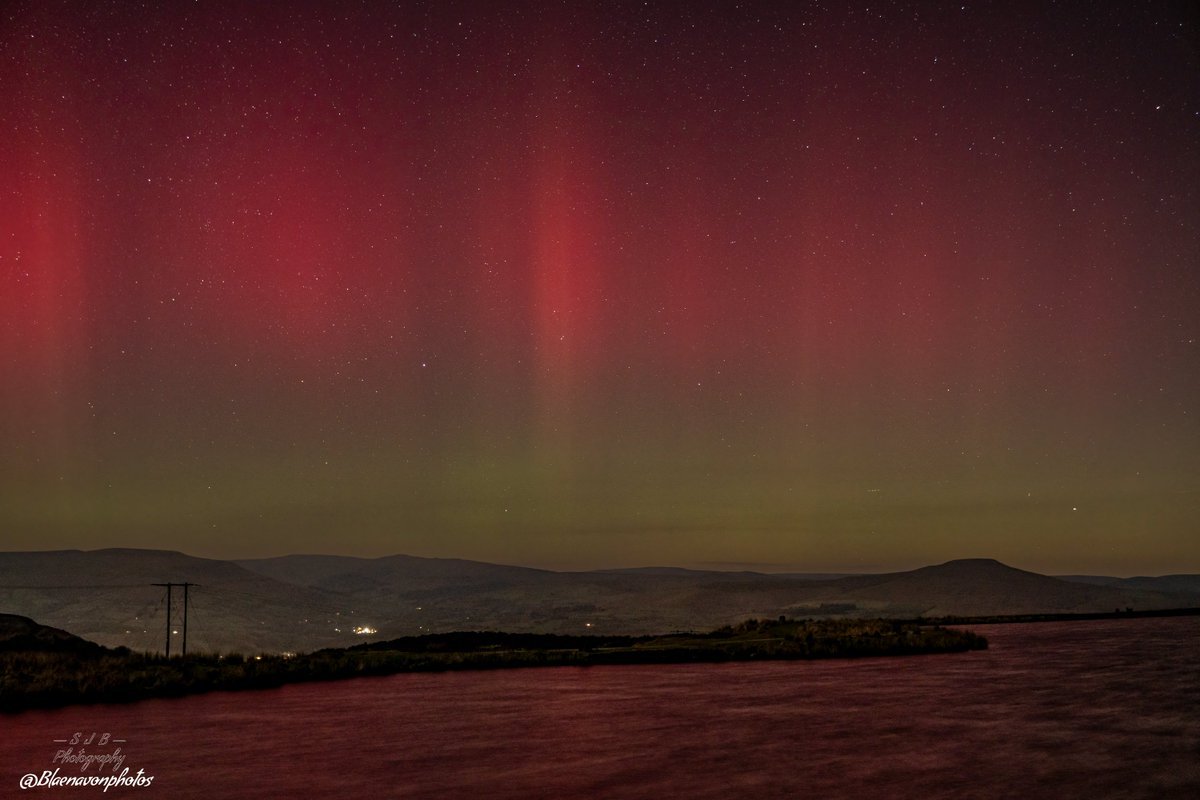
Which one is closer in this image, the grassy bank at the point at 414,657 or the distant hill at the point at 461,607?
the grassy bank at the point at 414,657

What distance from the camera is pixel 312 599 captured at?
18988cm

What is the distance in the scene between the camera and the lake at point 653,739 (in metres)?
18.7

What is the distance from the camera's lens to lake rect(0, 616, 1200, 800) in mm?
18734

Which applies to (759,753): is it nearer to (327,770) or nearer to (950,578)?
(327,770)

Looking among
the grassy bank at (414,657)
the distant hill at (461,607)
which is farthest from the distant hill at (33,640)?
the distant hill at (461,607)

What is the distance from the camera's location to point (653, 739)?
2344 cm

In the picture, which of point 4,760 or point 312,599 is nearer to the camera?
point 4,760

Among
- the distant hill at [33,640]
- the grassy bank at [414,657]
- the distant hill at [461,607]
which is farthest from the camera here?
the distant hill at [461,607]

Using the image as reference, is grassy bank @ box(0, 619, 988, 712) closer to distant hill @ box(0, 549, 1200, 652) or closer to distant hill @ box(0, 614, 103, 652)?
distant hill @ box(0, 614, 103, 652)

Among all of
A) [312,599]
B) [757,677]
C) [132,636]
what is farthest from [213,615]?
[757,677]

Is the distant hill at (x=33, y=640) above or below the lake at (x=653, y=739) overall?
above

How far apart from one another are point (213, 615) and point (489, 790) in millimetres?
142209

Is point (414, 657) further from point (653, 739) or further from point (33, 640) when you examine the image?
point (653, 739)

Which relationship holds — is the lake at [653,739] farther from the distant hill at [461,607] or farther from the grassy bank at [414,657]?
the distant hill at [461,607]
